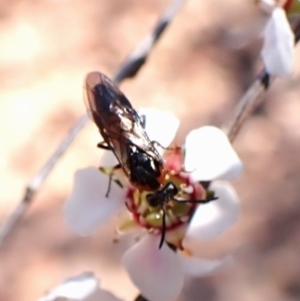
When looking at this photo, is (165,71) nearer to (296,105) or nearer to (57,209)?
(296,105)

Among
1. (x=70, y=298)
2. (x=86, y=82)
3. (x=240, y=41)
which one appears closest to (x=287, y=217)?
(x=240, y=41)

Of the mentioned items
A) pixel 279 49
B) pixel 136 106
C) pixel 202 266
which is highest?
pixel 136 106

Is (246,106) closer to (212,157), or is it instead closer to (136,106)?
(212,157)

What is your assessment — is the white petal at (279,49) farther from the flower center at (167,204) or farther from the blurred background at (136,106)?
the blurred background at (136,106)

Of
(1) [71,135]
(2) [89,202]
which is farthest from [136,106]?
(2) [89,202]

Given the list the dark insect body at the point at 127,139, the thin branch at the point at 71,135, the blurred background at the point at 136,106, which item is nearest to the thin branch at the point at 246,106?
the dark insect body at the point at 127,139

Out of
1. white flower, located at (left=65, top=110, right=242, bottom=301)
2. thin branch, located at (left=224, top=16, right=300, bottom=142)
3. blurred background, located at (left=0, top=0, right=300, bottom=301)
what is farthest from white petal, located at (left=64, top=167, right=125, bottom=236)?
blurred background, located at (left=0, top=0, right=300, bottom=301)

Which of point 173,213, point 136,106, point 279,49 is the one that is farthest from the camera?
point 136,106
